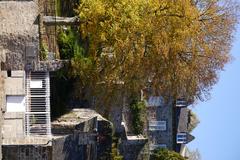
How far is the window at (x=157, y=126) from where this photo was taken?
138ft

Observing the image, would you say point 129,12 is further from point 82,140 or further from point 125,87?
point 82,140

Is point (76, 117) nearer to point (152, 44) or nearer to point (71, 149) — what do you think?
point (71, 149)

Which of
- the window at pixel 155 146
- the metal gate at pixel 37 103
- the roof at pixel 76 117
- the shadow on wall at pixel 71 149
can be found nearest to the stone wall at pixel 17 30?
the metal gate at pixel 37 103

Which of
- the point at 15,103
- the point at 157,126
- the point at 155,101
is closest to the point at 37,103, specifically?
the point at 15,103

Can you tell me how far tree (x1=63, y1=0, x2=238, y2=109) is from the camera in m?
33.1

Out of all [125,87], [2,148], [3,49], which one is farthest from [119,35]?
[2,148]

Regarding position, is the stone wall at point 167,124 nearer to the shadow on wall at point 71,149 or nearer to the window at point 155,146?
the window at point 155,146

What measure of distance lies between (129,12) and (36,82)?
23.8 ft

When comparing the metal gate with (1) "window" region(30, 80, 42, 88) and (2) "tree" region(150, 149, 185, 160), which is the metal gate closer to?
(1) "window" region(30, 80, 42, 88)

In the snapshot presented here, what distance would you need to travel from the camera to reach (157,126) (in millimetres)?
42281

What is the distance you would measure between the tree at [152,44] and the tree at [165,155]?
500 centimetres

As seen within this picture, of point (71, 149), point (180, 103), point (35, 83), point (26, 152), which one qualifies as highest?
point (35, 83)

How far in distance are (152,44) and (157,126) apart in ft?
31.6

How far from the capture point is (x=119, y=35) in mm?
33125
